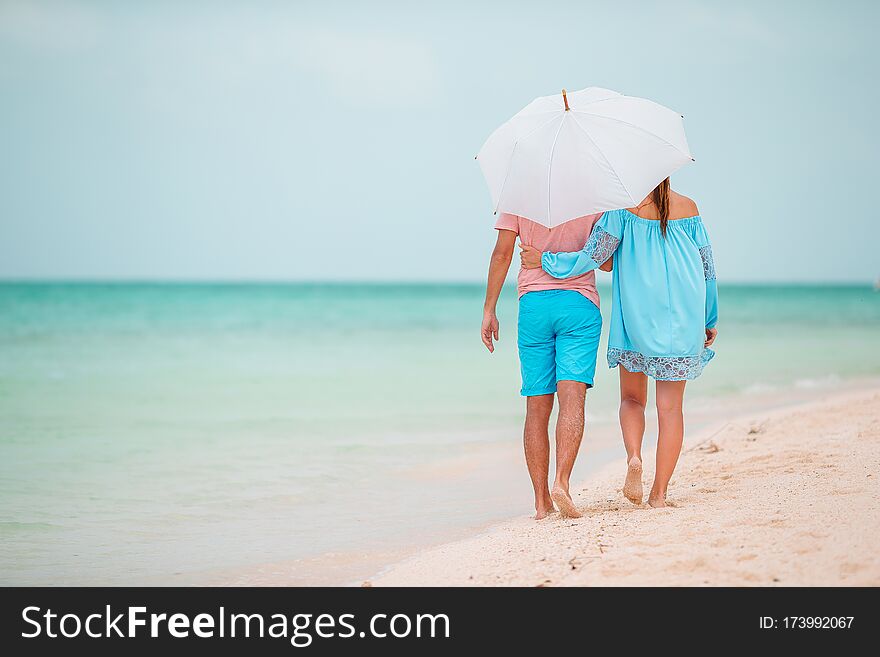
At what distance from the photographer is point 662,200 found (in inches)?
149

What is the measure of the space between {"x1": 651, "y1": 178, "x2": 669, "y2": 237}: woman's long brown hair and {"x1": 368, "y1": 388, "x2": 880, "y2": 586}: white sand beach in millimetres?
1271

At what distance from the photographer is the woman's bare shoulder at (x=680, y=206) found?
381 centimetres

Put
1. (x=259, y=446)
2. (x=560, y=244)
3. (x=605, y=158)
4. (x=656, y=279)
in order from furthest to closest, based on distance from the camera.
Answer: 1. (x=259, y=446)
2. (x=560, y=244)
3. (x=656, y=279)
4. (x=605, y=158)

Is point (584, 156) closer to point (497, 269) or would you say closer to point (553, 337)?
point (497, 269)

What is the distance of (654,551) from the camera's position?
3.08 m

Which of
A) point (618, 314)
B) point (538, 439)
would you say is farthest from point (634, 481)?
point (618, 314)

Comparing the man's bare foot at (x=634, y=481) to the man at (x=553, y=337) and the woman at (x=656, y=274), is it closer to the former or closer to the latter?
the woman at (x=656, y=274)

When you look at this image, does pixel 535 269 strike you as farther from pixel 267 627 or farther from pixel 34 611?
pixel 34 611

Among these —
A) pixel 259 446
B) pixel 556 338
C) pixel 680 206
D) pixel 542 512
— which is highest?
pixel 680 206

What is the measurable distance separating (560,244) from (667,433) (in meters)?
1.00

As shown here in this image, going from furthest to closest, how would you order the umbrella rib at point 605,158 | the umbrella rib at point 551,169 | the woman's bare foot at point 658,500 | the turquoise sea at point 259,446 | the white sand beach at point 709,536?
the turquoise sea at point 259,446
the woman's bare foot at point 658,500
the umbrella rib at point 551,169
the umbrella rib at point 605,158
the white sand beach at point 709,536

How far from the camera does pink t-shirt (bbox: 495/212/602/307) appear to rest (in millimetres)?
3844

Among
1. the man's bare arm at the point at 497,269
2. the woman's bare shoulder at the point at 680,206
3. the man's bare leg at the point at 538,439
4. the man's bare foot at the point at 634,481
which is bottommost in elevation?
the man's bare foot at the point at 634,481

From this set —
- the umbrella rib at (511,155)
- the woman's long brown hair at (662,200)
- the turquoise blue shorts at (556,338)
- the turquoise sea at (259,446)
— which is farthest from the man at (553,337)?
the turquoise sea at (259,446)
